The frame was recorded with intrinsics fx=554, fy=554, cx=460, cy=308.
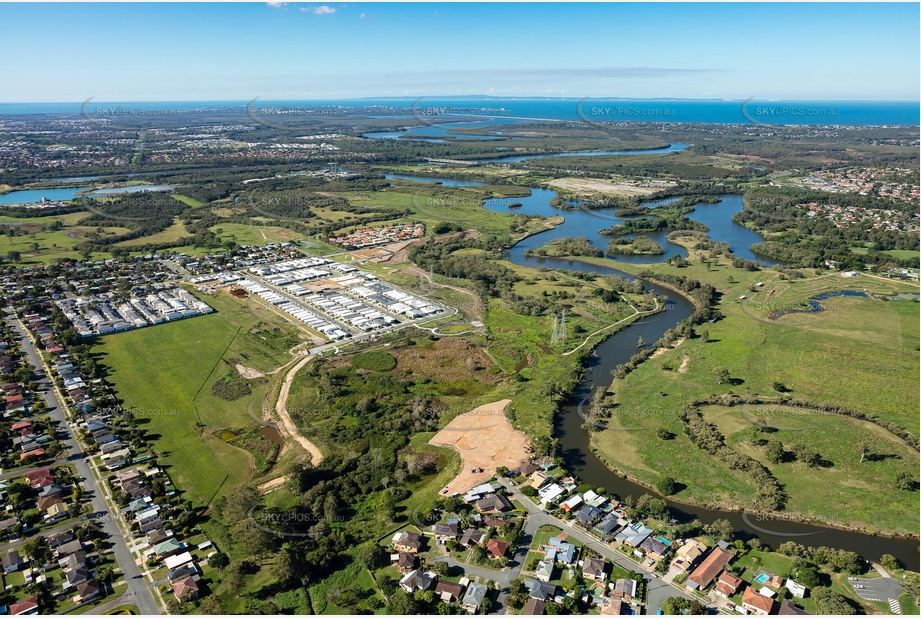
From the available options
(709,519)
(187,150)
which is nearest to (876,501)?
(709,519)

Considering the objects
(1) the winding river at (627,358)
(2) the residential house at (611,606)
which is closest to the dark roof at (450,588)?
(2) the residential house at (611,606)

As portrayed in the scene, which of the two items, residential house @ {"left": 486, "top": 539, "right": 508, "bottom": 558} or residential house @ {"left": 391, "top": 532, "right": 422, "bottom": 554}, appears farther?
residential house @ {"left": 391, "top": 532, "right": 422, "bottom": 554}

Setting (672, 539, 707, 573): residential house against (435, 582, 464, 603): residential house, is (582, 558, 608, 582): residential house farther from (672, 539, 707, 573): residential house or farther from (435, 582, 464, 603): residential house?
(435, 582, 464, 603): residential house

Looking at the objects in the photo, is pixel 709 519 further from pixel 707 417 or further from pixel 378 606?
pixel 378 606

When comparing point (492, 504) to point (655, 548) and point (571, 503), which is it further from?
point (655, 548)

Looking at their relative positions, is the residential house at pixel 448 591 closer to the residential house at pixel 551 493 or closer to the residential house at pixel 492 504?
the residential house at pixel 492 504

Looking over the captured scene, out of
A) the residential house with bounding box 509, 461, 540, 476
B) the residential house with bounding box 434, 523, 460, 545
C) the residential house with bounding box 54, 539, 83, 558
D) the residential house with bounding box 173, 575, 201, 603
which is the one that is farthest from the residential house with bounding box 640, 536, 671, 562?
the residential house with bounding box 54, 539, 83, 558
